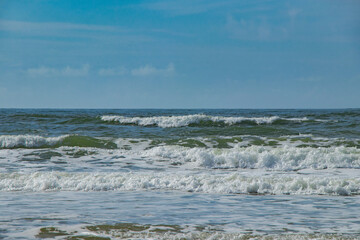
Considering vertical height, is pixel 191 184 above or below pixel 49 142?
below

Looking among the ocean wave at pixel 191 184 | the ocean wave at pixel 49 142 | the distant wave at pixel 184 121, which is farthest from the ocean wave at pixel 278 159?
the distant wave at pixel 184 121

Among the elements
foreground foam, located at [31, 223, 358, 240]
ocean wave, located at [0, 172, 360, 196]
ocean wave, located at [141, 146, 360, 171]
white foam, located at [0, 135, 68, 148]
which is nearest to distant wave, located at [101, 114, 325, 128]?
white foam, located at [0, 135, 68, 148]

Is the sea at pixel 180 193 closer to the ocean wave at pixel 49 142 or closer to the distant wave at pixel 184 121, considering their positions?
the ocean wave at pixel 49 142

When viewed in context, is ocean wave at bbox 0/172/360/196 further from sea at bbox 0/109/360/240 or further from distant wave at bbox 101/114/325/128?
distant wave at bbox 101/114/325/128

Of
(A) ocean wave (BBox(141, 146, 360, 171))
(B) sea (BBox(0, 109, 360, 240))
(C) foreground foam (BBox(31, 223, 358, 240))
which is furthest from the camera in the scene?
(A) ocean wave (BBox(141, 146, 360, 171))

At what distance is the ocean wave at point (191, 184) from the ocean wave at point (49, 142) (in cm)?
619

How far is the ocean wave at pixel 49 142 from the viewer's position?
574 inches

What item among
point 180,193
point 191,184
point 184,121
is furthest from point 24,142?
point 184,121

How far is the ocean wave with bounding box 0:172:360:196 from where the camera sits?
7.55 metres

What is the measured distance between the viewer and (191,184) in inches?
312

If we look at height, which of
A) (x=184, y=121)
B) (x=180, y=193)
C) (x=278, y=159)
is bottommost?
(x=180, y=193)

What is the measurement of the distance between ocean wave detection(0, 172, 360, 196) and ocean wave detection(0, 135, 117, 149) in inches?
244

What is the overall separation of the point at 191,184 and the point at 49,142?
900 centimetres

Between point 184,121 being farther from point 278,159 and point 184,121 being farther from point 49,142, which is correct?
point 278,159
